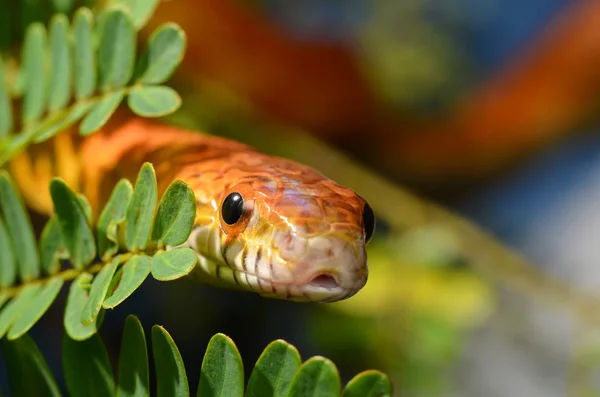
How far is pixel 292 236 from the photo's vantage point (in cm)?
53

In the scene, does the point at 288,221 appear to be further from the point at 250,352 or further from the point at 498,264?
the point at 498,264

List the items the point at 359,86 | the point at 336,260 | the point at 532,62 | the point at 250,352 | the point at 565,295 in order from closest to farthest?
the point at 336,260
the point at 250,352
the point at 565,295
the point at 359,86
the point at 532,62

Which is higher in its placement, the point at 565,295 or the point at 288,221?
the point at 288,221

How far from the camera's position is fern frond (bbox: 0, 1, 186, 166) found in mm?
561

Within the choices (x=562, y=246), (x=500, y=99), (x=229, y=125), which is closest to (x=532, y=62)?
(x=500, y=99)

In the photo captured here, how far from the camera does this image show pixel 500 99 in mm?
1850

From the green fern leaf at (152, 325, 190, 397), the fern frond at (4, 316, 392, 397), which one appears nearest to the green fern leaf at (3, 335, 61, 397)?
the fern frond at (4, 316, 392, 397)

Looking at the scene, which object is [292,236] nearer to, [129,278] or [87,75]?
[129,278]

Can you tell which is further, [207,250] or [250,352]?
[250,352]

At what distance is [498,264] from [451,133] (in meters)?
0.68

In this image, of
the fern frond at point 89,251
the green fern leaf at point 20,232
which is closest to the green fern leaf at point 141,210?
the fern frond at point 89,251

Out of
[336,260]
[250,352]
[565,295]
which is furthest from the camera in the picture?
[565,295]

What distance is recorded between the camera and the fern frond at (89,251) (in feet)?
1.51

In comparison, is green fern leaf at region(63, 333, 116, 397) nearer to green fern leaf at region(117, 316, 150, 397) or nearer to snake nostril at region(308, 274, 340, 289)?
green fern leaf at region(117, 316, 150, 397)
